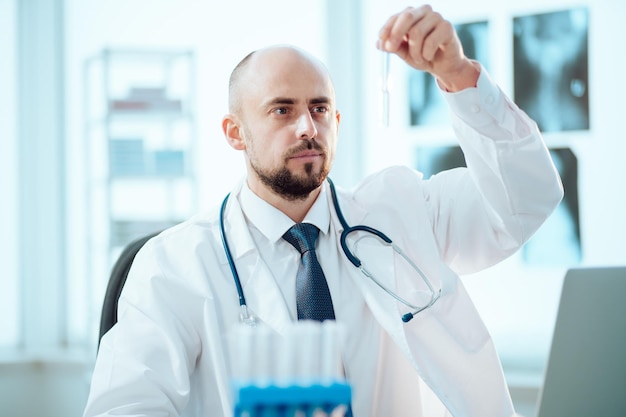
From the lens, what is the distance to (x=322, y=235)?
1.63 metres

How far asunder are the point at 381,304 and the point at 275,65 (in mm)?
570

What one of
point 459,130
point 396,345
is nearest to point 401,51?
point 459,130

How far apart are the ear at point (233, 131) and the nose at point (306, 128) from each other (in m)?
0.26

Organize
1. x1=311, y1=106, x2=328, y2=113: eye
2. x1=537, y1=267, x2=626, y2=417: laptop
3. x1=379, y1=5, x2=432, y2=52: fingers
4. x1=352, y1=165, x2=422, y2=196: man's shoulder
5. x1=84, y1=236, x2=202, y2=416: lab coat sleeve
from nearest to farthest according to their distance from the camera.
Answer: x1=537, y1=267, x2=626, y2=417: laptop < x1=379, y1=5, x2=432, y2=52: fingers < x1=84, y1=236, x2=202, y2=416: lab coat sleeve < x1=311, y1=106, x2=328, y2=113: eye < x1=352, y1=165, x2=422, y2=196: man's shoulder

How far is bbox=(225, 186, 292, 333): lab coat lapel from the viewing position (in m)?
1.45

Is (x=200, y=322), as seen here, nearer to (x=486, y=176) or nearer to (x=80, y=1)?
(x=486, y=176)

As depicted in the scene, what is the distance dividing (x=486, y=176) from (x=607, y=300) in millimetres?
586

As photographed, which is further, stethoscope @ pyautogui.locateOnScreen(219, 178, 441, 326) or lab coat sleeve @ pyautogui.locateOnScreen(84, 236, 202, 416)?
stethoscope @ pyautogui.locateOnScreen(219, 178, 441, 326)

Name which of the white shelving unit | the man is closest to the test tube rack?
the man

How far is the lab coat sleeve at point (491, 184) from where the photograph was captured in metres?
1.36

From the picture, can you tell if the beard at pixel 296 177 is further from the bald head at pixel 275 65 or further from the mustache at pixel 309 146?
the bald head at pixel 275 65

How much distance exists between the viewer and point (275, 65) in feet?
5.18

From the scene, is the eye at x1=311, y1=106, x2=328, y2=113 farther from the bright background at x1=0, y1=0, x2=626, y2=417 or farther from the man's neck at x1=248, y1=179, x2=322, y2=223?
the bright background at x1=0, y1=0, x2=626, y2=417

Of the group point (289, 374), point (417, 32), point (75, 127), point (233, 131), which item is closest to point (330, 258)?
point (233, 131)
